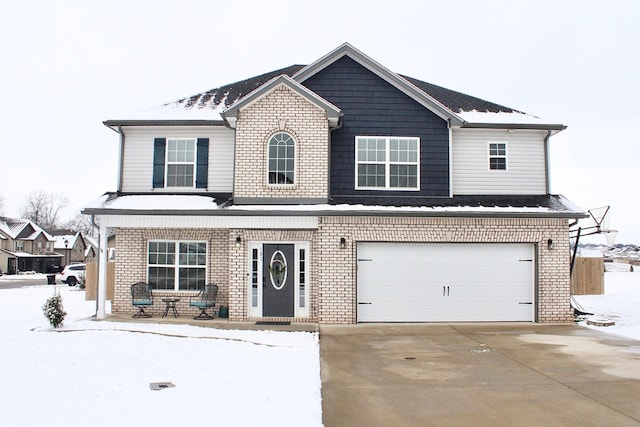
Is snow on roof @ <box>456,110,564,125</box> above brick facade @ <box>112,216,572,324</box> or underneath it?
above

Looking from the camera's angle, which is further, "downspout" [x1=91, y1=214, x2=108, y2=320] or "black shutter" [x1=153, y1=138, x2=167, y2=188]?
"black shutter" [x1=153, y1=138, x2=167, y2=188]

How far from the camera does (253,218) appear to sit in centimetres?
1364

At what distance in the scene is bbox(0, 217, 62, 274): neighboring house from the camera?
188 feet

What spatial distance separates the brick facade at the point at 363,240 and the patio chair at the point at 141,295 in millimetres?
385

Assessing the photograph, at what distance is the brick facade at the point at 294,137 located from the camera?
46.0 feet

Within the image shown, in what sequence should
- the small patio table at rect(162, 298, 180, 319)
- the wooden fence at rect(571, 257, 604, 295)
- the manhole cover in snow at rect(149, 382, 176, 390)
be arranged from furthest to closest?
1. the wooden fence at rect(571, 257, 604, 295)
2. the small patio table at rect(162, 298, 180, 319)
3. the manhole cover in snow at rect(149, 382, 176, 390)

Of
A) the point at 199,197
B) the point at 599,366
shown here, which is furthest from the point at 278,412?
the point at 199,197

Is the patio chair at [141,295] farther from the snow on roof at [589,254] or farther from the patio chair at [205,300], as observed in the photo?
the snow on roof at [589,254]

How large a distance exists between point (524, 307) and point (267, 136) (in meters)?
8.23

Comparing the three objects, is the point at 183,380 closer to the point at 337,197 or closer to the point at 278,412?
the point at 278,412

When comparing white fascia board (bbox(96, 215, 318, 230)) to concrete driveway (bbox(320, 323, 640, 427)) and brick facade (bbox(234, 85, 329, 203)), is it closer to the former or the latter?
brick facade (bbox(234, 85, 329, 203))

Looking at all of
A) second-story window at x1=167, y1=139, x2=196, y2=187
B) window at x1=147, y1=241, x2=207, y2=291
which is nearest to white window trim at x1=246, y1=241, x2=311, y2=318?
window at x1=147, y1=241, x2=207, y2=291

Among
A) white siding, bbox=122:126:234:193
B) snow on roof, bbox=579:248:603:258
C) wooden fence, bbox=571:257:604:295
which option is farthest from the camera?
snow on roof, bbox=579:248:603:258

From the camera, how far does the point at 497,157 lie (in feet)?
51.3
